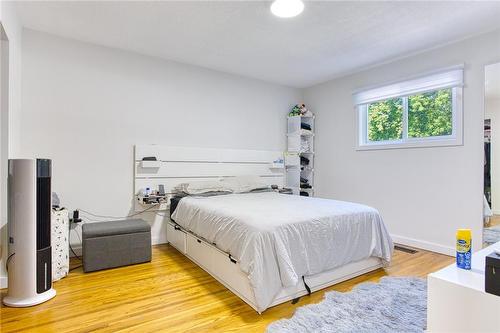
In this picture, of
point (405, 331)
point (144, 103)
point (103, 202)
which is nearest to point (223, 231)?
point (405, 331)

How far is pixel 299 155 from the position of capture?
4.98 m

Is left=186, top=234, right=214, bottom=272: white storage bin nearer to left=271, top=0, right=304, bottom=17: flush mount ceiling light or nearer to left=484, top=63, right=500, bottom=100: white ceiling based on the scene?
left=271, top=0, right=304, bottom=17: flush mount ceiling light

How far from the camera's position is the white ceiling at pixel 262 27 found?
2.57 meters

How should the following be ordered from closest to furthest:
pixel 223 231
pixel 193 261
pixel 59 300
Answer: pixel 59 300 → pixel 223 231 → pixel 193 261

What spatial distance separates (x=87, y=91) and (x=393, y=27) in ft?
11.6

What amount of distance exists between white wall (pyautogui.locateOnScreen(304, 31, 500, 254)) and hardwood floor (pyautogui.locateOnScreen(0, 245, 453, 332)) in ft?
2.53

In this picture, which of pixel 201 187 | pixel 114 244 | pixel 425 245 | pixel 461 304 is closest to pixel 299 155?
pixel 201 187

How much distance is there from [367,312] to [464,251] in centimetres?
88

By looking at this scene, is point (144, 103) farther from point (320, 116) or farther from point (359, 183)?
point (359, 183)

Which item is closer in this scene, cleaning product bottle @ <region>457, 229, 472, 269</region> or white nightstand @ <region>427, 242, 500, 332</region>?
white nightstand @ <region>427, 242, 500, 332</region>

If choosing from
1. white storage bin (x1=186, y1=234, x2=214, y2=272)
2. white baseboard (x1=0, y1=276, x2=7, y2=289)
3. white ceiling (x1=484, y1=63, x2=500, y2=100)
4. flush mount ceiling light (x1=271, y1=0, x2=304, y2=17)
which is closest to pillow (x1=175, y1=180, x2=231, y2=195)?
white storage bin (x1=186, y1=234, x2=214, y2=272)

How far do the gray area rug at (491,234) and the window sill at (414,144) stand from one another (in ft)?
3.20

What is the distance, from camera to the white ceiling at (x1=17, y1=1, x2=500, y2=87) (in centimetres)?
257

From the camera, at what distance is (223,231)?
2.41 meters
